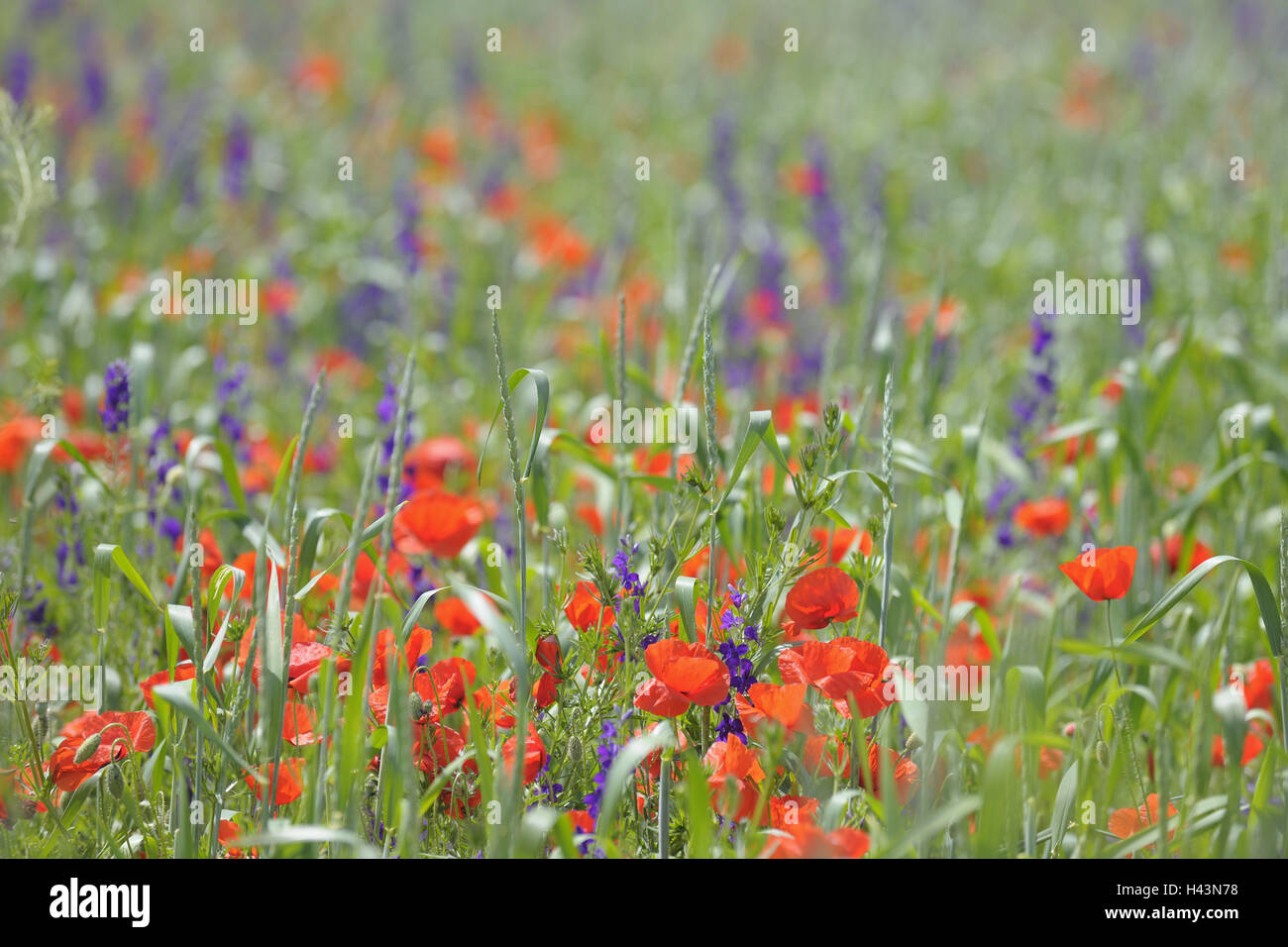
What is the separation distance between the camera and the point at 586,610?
5.77 ft

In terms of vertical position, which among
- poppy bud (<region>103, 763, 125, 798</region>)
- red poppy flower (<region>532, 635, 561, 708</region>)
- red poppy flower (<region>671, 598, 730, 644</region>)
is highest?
red poppy flower (<region>671, 598, 730, 644</region>)

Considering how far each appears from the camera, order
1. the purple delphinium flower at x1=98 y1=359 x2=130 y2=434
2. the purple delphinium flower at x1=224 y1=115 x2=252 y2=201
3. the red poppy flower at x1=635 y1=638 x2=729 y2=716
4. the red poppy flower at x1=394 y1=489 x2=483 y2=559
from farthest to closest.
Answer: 1. the purple delphinium flower at x1=224 y1=115 x2=252 y2=201
2. the purple delphinium flower at x1=98 y1=359 x2=130 y2=434
3. the red poppy flower at x1=394 y1=489 x2=483 y2=559
4. the red poppy flower at x1=635 y1=638 x2=729 y2=716

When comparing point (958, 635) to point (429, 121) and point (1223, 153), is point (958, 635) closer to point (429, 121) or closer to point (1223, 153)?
point (1223, 153)

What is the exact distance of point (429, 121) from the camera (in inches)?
278

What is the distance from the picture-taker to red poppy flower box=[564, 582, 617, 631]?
5.74 feet

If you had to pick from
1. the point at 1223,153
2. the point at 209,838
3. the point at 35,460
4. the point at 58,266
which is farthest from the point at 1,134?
the point at 1223,153

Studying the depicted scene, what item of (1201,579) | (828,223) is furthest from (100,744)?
(828,223)

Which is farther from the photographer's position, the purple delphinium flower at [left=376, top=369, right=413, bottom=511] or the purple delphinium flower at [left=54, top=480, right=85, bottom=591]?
the purple delphinium flower at [left=376, top=369, right=413, bottom=511]

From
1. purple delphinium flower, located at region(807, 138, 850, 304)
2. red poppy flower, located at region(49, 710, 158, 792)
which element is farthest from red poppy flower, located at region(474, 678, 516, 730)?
purple delphinium flower, located at region(807, 138, 850, 304)

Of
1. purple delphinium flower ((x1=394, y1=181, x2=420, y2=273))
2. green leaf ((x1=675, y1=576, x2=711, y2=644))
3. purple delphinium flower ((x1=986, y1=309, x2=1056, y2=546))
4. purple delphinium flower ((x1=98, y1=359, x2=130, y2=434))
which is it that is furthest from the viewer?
purple delphinium flower ((x1=394, y1=181, x2=420, y2=273))

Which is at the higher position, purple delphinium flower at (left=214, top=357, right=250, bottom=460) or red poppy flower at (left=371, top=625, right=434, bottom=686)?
purple delphinium flower at (left=214, top=357, right=250, bottom=460)

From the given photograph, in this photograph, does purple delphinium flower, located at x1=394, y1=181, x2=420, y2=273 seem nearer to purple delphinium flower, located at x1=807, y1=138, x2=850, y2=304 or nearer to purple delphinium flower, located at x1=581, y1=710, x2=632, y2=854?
purple delphinium flower, located at x1=807, y1=138, x2=850, y2=304

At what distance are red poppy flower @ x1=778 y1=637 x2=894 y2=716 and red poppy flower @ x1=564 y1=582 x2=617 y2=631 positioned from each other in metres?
0.31

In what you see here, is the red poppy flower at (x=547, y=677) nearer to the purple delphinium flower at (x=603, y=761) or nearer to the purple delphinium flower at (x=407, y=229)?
the purple delphinium flower at (x=603, y=761)
